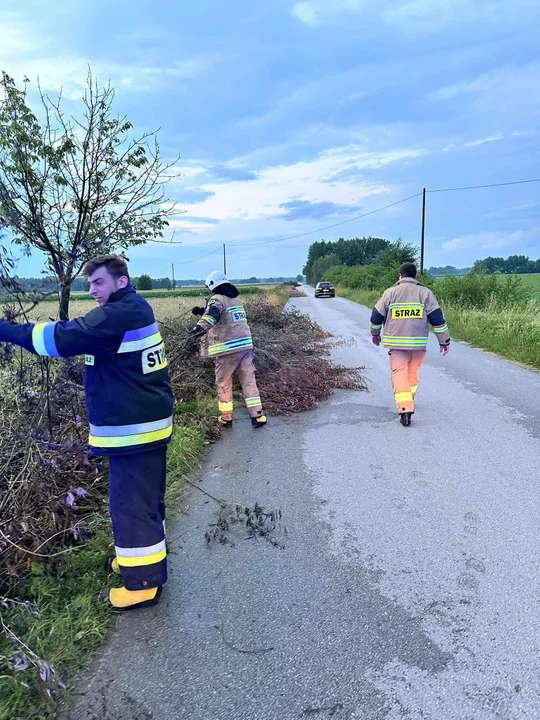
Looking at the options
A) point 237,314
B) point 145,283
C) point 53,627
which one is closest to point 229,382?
point 237,314

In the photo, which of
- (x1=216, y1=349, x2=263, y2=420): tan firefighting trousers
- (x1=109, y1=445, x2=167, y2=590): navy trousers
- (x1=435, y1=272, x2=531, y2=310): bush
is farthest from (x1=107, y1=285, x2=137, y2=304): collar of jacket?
(x1=435, y1=272, x2=531, y2=310): bush

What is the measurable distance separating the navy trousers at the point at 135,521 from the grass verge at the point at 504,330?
8514mm

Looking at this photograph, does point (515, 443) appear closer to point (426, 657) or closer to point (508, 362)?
point (426, 657)

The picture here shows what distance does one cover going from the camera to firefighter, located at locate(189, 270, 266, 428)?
5.94 metres

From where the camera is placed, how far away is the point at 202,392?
708 cm

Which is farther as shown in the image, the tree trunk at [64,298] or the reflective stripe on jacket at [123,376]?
the tree trunk at [64,298]

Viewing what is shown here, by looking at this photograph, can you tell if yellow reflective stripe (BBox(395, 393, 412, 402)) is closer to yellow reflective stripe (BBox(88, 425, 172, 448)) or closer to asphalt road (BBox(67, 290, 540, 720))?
asphalt road (BBox(67, 290, 540, 720))

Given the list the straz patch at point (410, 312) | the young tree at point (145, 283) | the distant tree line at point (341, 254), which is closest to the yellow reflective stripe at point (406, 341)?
the straz patch at point (410, 312)

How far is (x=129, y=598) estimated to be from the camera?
8.86ft

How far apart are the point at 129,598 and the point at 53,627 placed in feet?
1.31

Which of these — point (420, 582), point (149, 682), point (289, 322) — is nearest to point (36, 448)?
point (149, 682)

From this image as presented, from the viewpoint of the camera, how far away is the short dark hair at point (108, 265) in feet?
8.83

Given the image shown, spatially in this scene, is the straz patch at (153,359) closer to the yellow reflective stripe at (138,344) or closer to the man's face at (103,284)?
the yellow reflective stripe at (138,344)

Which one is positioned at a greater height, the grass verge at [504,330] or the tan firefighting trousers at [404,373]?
the tan firefighting trousers at [404,373]
